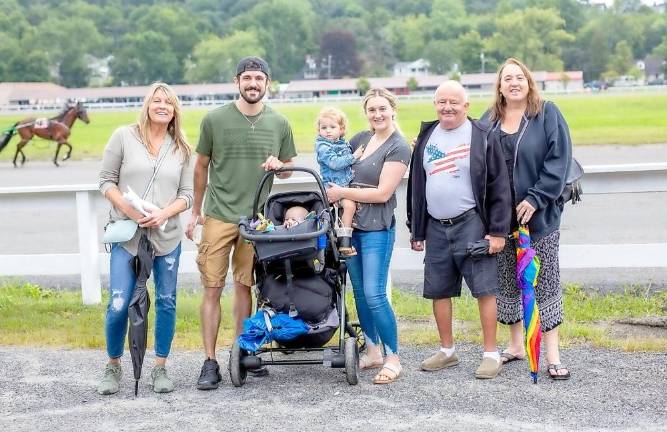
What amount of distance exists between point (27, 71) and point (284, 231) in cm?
15040

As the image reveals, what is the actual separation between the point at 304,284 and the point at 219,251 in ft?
1.95

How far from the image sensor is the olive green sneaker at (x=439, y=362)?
18.7 feet

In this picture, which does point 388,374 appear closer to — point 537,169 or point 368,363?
point 368,363

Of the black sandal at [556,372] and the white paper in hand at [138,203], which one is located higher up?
the white paper in hand at [138,203]

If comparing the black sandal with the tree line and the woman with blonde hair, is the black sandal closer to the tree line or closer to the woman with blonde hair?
the woman with blonde hair

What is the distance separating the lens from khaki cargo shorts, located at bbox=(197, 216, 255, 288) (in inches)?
223

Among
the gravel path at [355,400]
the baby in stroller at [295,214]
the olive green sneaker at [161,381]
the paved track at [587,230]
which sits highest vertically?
the baby in stroller at [295,214]

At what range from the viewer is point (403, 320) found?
7.04 m

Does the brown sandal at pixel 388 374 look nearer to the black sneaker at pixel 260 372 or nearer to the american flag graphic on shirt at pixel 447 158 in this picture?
the black sneaker at pixel 260 372

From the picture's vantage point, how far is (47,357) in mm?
6148

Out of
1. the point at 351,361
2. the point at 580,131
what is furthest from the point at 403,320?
the point at 580,131

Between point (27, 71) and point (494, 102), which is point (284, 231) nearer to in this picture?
point (494, 102)

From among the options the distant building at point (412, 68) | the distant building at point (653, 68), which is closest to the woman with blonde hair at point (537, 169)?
the distant building at point (653, 68)

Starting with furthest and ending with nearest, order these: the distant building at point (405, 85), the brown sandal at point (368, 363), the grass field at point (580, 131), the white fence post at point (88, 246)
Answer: the distant building at point (405, 85) → the grass field at point (580, 131) → the white fence post at point (88, 246) → the brown sandal at point (368, 363)
